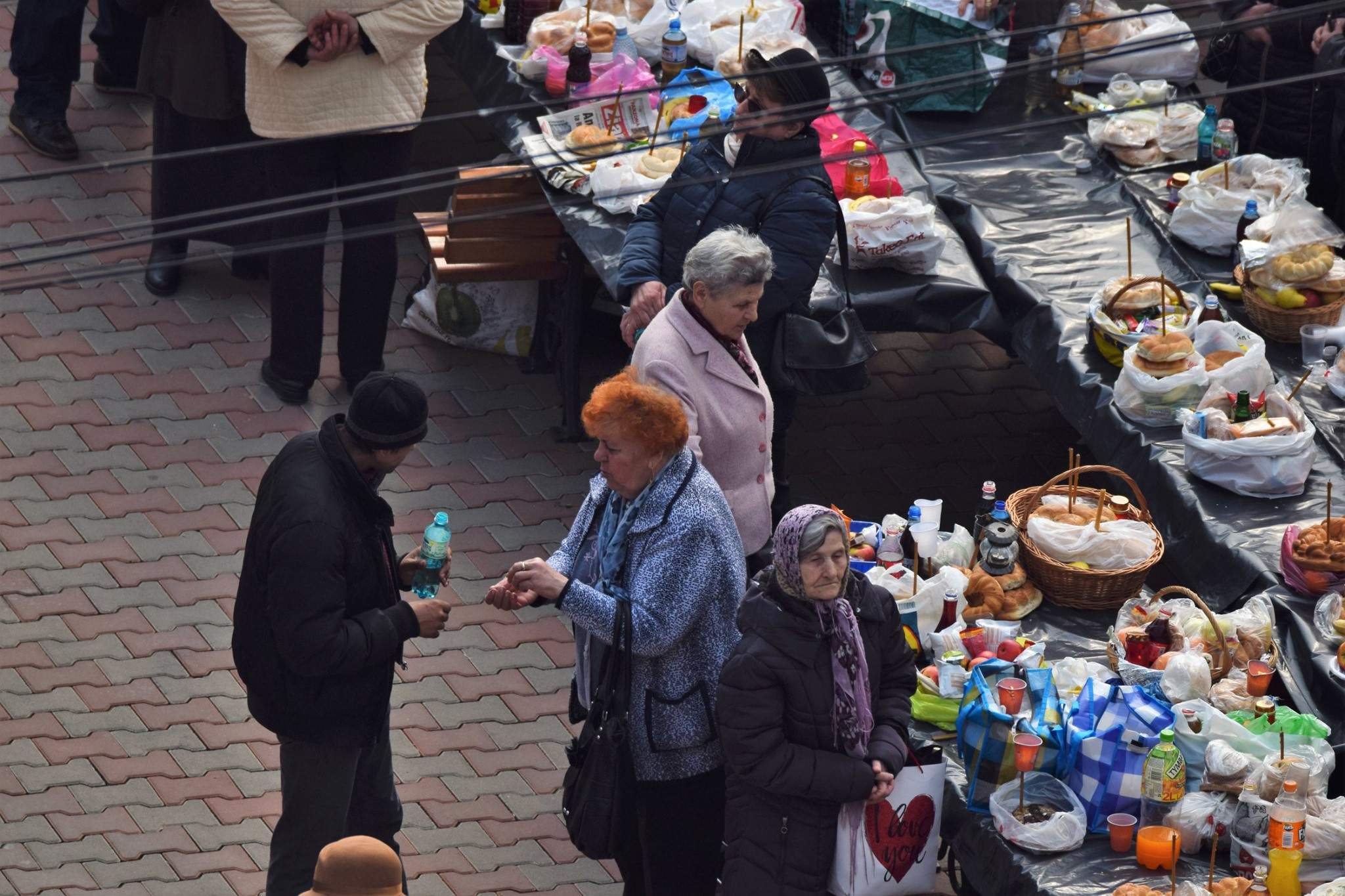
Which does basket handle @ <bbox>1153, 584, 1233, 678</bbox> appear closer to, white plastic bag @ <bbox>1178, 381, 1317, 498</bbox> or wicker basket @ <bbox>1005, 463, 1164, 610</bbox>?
wicker basket @ <bbox>1005, 463, 1164, 610</bbox>

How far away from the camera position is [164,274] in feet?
28.8

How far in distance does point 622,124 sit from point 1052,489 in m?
2.72

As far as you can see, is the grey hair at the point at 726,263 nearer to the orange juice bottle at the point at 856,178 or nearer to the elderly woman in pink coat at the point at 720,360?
the elderly woman in pink coat at the point at 720,360

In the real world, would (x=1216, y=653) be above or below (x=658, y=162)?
below

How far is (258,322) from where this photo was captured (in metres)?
8.66

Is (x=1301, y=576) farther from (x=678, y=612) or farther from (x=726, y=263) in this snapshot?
(x=678, y=612)

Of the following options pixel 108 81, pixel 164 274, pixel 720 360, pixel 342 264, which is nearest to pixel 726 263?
pixel 720 360

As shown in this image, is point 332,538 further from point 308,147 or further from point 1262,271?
point 1262,271

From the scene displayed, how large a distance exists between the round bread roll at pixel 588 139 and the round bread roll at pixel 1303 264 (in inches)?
106

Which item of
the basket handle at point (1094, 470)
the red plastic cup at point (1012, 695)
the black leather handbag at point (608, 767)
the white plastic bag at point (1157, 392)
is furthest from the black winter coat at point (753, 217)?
the black leather handbag at point (608, 767)

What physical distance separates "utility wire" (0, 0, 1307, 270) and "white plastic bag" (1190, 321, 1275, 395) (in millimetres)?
1039

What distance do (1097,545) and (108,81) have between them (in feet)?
20.8

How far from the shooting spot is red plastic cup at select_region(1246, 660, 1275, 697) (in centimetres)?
544

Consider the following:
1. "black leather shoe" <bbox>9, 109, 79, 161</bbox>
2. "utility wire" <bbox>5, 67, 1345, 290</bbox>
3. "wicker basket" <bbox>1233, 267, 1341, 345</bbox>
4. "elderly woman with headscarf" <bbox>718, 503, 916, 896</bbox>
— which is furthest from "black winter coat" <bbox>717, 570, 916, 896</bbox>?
"black leather shoe" <bbox>9, 109, 79, 161</bbox>
